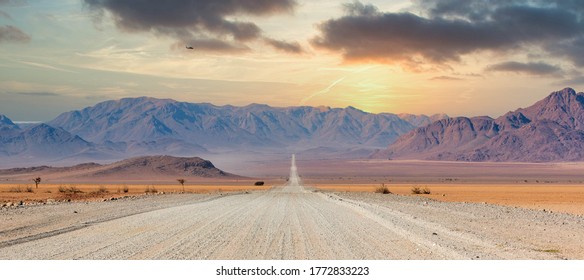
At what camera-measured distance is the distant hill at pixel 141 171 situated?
17838 centimetres

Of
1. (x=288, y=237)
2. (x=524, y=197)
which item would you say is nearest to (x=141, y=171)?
(x=524, y=197)

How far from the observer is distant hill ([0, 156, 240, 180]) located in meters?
178

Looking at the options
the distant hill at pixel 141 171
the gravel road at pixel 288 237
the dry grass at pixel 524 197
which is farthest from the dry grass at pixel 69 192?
the distant hill at pixel 141 171

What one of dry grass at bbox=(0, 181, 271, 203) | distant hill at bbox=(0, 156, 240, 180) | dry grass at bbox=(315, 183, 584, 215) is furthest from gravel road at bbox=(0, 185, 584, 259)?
distant hill at bbox=(0, 156, 240, 180)

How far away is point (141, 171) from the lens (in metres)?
187

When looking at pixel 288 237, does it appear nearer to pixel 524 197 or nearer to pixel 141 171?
pixel 524 197

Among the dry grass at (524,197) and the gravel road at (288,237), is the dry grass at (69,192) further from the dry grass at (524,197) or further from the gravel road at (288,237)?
the gravel road at (288,237)

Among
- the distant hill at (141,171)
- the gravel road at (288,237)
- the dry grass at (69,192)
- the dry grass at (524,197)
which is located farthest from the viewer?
the distant hill at (141,171)

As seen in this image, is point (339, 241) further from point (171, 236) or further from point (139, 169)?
point (139, 169)

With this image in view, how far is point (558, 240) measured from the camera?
2078 cm

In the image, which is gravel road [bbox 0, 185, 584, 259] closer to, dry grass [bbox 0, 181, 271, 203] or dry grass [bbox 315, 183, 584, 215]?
dry grass [bbox 315, 183, 584, 215]
